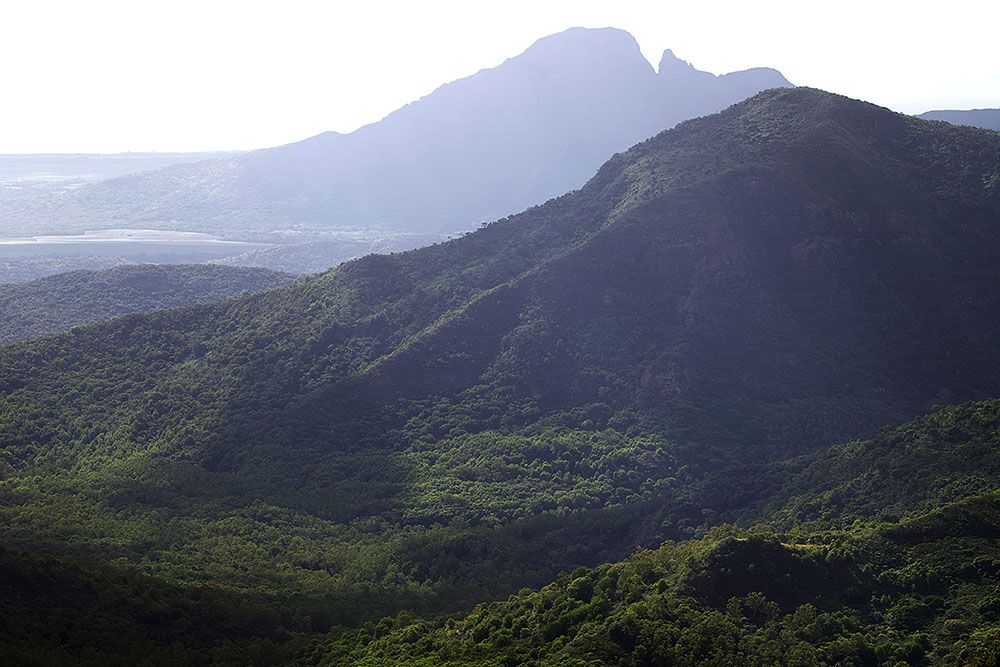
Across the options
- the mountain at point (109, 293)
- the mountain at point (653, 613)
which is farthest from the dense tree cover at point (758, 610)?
the mountain at point (109, 293)

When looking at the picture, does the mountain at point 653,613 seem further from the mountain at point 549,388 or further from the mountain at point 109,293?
the mountain at point 109,293

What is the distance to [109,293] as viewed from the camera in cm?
17038

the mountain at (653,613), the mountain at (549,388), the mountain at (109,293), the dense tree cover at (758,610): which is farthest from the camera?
the mountain at (109,293)

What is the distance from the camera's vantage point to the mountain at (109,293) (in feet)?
510

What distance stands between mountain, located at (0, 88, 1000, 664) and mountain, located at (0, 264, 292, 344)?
46.4 metres

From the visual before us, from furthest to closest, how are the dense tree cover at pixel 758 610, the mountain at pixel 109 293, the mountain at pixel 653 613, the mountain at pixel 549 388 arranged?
1. the mountain at pixel 109 293
2. the mountain at pixel 549 388
3. the mountain at pixel 653 613
4. the dense tree cover at pixel 758 610

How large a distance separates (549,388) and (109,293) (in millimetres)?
100305

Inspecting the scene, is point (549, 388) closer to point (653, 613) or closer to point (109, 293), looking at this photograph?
point (653, 613)

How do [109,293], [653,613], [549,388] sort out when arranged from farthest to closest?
[109,293] < [549,388] < [653,613]

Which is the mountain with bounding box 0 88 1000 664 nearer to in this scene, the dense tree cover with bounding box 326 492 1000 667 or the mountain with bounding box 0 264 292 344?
the dense tree cover with bounding box 326 492 1000 667

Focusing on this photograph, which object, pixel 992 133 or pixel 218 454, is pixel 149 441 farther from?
pixel 992 133

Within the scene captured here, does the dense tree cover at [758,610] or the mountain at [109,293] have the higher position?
the mountain at [109,293]

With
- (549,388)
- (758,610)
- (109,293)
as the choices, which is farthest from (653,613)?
(109,293)

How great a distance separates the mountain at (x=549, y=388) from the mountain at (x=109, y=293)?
46.4m
